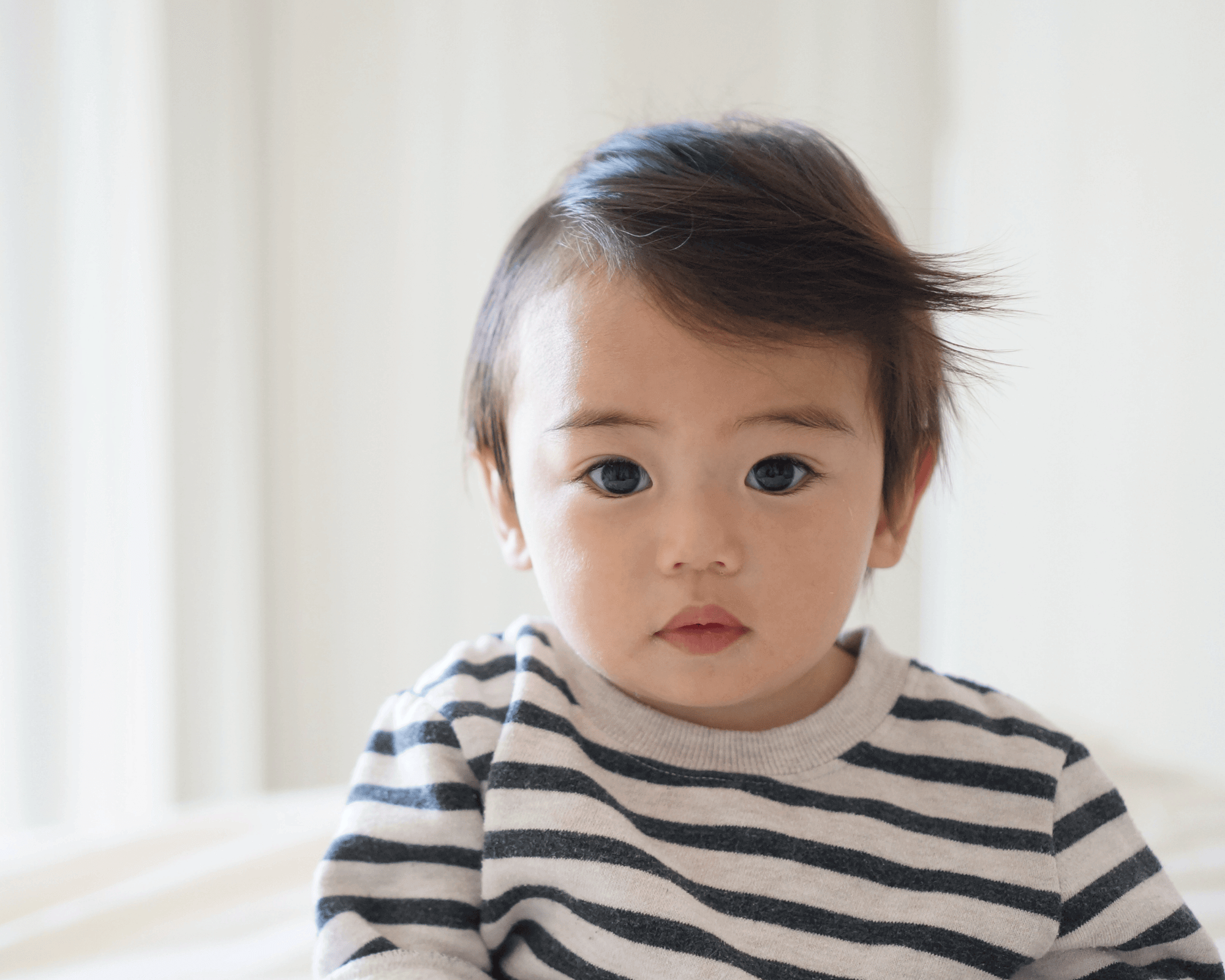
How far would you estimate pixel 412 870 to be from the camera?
0.67 m

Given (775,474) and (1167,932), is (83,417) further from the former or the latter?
(1167,932)

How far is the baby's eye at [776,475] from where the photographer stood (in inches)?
25.6

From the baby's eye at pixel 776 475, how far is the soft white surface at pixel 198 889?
50 cm

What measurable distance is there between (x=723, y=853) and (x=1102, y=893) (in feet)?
0.78

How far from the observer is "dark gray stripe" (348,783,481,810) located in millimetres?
682

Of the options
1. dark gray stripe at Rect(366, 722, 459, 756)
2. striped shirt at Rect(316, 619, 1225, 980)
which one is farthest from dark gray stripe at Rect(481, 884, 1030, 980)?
dark gray stripe at Rect(366, 722, 459, 756)

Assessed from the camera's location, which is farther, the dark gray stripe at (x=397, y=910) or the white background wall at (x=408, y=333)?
the white background wall at (x=408, y=333)

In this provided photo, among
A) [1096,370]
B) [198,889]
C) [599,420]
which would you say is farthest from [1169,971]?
[1096,370]

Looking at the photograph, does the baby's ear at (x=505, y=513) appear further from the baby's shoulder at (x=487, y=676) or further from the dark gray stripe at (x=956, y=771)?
the dark gray stripe at (x=956, y=771)

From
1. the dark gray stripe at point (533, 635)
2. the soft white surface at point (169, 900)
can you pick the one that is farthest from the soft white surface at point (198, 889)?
the dark gray stripe at point (533, 635)

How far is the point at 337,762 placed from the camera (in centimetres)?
183

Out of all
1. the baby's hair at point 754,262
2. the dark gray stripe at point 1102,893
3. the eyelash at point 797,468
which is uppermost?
the baby's hair at point 754,262

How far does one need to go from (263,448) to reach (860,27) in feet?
4.05

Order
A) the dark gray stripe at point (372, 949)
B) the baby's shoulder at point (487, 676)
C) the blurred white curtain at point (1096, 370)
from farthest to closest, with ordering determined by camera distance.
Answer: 1. the blurred white curtain at point (1096, 370)
2. the baby's shoulder at point (487, 676)
3. the dark gray stripe at point (372, 949)
